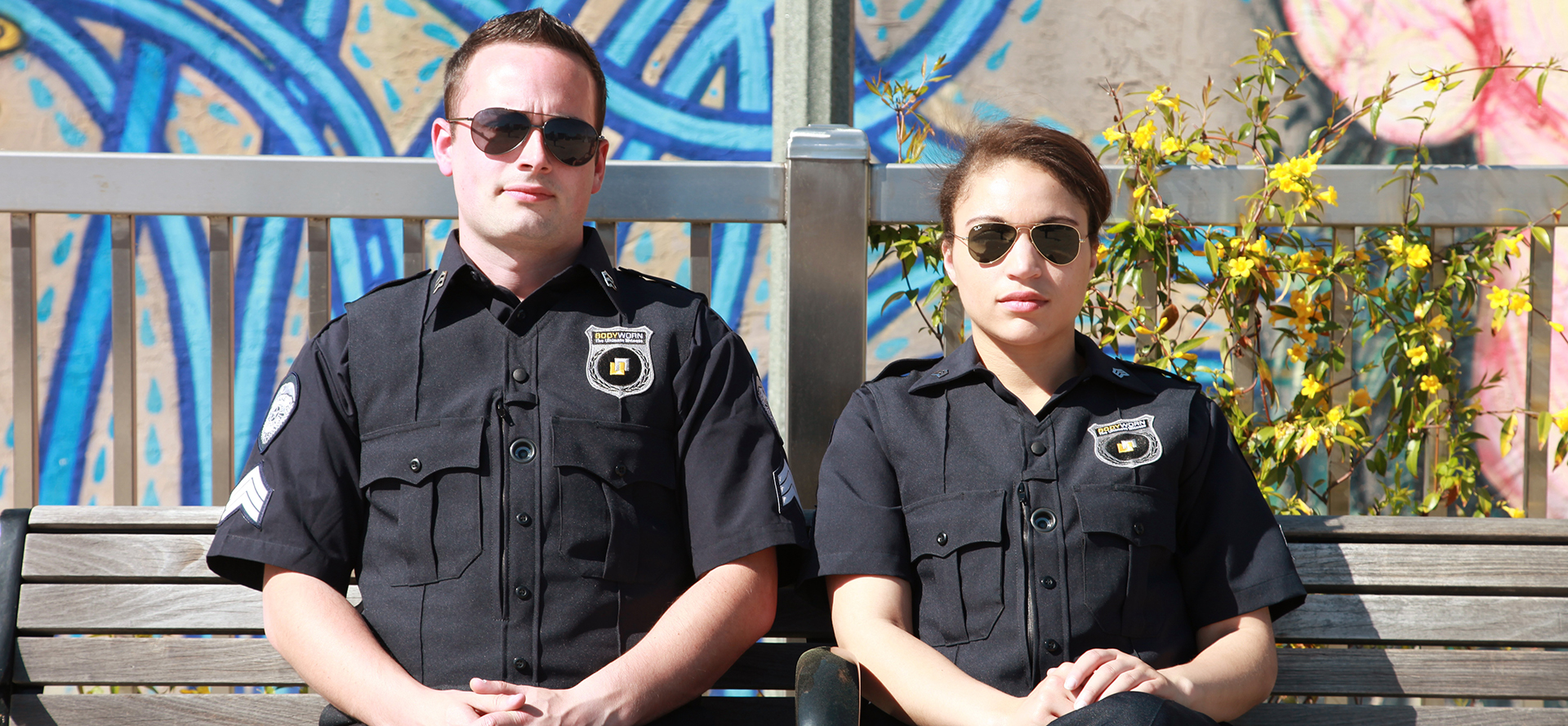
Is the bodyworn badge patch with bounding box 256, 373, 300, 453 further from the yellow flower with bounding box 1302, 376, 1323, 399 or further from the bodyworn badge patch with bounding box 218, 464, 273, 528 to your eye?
the yellow flower with bounding box 1302, 376, 1323, 399

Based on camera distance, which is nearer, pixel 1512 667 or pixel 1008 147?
pixel 1008 147

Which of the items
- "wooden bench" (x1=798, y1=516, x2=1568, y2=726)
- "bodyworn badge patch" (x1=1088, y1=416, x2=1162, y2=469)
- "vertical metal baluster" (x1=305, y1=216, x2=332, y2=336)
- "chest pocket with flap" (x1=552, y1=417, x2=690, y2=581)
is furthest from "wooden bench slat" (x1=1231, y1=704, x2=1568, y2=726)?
"vertical metal baluster" (x1=305, y1=216, x2=332, y2=336)

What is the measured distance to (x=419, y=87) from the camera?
3.94 metres

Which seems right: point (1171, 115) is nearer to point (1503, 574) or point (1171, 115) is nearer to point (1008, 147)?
point (1008, 147)

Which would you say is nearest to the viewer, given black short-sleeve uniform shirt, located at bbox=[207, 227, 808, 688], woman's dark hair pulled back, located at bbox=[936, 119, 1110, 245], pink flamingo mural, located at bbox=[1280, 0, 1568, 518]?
black short-sleeve uniform shirt, located at bbox=[207, 227, 808, 688]

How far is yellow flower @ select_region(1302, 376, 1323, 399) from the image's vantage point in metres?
2.60

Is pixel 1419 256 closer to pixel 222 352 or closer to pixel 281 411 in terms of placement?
pixel 281 411

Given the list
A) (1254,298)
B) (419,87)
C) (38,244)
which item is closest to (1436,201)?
(1254,298)

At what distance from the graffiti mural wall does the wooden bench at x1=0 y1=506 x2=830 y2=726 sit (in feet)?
5.72

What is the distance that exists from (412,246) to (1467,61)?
387 centimetres

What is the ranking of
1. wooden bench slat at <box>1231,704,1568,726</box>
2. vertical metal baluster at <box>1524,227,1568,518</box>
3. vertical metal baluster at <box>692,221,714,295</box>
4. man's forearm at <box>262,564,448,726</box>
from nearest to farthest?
man's forearm at <box>262,564,448,726</box> → wooden bench slat at <box>1231,704,1568,726</box> → vertical metal baluster at <box>692,221,714,295</box> → vertical metal baluster at <box>1524,227,1568,518</box>

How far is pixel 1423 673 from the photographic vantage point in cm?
218

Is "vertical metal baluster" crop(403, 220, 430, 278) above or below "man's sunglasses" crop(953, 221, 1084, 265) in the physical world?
above

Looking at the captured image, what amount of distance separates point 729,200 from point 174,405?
102 inches
